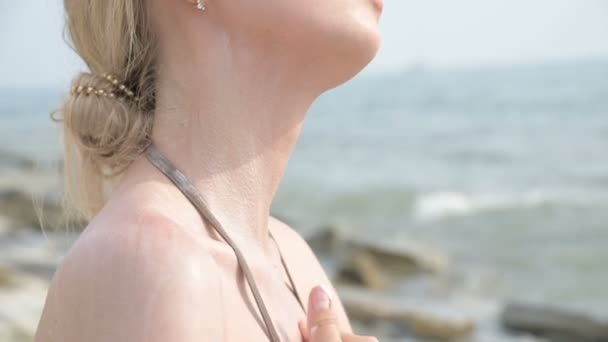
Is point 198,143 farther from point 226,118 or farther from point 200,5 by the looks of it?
point 200,5

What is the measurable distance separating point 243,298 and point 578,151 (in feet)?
67.3

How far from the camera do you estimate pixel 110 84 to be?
5.27ft

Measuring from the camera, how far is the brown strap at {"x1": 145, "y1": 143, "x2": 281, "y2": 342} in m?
1.40

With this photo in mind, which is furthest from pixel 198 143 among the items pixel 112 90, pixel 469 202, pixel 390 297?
pixel 469 202

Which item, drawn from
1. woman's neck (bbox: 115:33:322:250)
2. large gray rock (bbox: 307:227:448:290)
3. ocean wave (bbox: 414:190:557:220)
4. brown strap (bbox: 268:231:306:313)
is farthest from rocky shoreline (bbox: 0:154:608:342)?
woman's neck (bbox: 115:33:322:250)

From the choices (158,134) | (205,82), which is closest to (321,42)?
(205,82)

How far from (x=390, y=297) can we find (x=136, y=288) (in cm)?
786

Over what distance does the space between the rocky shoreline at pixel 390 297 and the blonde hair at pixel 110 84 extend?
3623mm

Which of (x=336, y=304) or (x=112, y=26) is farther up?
(x=112, y=26)

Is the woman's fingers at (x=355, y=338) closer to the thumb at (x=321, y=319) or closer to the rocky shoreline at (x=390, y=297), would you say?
the thumb at (x=321, y=319)

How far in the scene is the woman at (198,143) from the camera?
49.6 inches

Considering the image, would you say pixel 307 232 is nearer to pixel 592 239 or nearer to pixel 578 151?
pixel 592 239

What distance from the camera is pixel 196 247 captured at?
1313 mm

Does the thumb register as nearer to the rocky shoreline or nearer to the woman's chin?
the woman's chin
